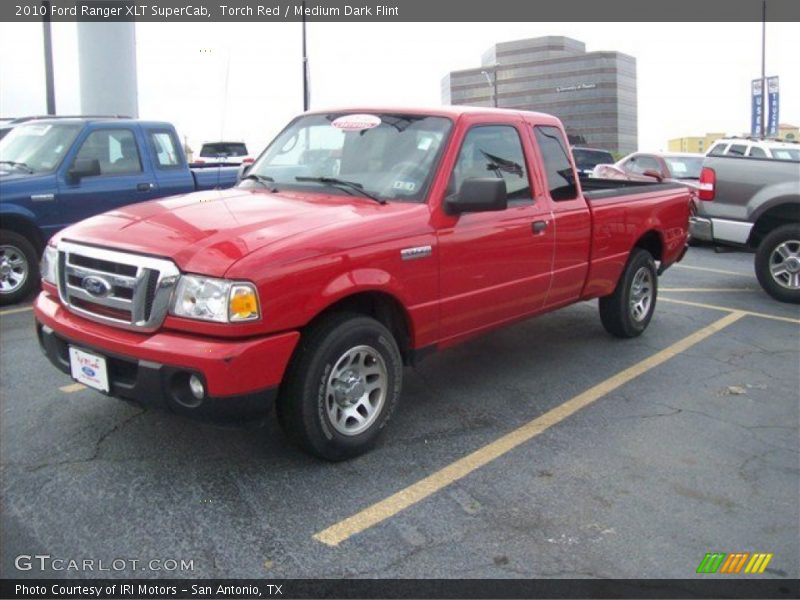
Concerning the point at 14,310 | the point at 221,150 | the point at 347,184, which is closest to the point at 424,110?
the point at 347,184

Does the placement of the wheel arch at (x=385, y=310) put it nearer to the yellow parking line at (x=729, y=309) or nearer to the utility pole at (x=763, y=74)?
the yellow parking line at (x=729, y=309)

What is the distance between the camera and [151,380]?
3.32 meters

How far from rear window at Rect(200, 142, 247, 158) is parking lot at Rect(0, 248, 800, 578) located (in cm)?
1434

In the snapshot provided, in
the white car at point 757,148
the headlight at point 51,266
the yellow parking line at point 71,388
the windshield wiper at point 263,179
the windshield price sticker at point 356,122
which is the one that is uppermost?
the white car at point 757,148

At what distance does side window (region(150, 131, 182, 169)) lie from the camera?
8.67 m

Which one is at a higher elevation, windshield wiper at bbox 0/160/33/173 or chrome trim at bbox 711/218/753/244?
windshield wiper at bbox 0/160/33/173

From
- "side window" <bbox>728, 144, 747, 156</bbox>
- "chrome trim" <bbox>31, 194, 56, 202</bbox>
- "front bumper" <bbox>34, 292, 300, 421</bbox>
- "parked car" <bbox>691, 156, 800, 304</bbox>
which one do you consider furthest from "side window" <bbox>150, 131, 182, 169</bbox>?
"side window" <bbox>728, 144, 747, 156</bbox>

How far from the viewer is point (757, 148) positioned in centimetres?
1439

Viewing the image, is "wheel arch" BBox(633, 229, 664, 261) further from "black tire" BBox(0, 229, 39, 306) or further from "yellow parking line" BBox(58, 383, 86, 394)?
"black tire" BBox(0, 229, 39, 306)

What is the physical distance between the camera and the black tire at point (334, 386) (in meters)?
3.58

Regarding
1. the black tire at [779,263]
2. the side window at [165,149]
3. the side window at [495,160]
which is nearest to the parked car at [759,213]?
the black tire at [779,263]

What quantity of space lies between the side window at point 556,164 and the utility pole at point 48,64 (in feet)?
50.4

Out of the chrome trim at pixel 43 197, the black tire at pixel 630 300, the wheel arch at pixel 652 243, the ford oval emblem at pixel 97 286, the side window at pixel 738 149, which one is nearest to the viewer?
the ford oval emblem at pixel 97 286

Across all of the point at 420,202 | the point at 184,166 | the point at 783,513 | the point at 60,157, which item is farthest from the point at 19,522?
the point at 184,166
